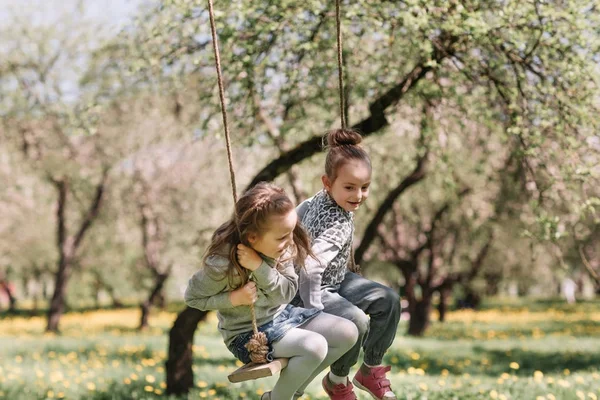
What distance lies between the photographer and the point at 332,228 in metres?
3.96

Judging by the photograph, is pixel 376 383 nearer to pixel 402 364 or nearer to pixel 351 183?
pixel 351 183

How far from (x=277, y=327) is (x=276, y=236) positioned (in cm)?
50

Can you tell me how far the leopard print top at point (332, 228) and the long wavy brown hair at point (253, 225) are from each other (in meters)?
0.25

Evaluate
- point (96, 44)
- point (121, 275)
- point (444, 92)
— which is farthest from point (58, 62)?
point (121, 275)

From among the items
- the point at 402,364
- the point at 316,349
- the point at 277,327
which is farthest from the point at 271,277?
the point at 402,364

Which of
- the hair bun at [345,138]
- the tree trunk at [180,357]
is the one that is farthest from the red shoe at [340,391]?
the tree trunk at [180,357]

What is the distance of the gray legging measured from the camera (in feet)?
11.8

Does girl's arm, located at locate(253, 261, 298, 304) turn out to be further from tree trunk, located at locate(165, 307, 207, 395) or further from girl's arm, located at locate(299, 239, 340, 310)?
tree trunk, located at locate(165, 307, 207, 395)

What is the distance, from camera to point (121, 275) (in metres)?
35.0

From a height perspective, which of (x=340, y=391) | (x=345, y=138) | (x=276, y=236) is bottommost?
(x=340, y=391)

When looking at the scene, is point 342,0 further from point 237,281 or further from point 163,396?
point 163,396

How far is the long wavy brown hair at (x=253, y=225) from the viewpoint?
3.53m

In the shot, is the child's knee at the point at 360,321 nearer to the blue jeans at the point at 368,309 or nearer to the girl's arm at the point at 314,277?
the blue jeans at the point at 368,309

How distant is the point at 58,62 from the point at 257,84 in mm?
A: 12548
